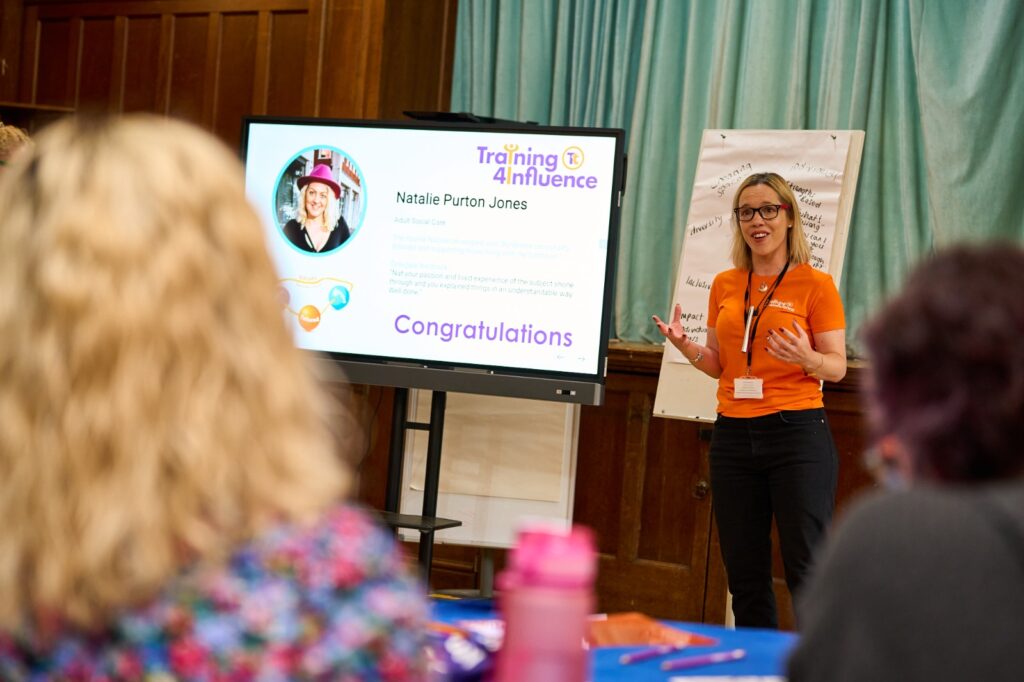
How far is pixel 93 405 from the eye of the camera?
34.0 inches

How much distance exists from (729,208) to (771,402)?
3.98ft

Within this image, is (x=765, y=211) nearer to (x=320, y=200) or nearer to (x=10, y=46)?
(x=320, y=200)

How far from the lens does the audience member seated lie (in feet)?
3.14

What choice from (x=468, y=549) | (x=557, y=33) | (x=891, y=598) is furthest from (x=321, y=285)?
(x=891, y=598)

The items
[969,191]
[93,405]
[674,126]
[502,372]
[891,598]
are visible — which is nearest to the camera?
[93,405]

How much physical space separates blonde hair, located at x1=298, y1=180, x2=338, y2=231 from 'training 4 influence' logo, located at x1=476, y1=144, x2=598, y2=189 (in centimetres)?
46

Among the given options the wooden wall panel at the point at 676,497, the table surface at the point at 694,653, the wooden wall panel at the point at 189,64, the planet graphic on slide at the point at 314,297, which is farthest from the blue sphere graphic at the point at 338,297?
the wooden wall panel at the point at 189,64

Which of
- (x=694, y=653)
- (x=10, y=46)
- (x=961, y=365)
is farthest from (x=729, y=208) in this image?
(x=10, y=46)

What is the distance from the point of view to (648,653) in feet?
4.80

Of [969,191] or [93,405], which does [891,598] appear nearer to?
[93,405]

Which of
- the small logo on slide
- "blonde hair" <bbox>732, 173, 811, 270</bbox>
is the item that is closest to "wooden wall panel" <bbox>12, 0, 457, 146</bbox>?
the small logo on slide

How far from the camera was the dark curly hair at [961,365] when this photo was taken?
3.35ft

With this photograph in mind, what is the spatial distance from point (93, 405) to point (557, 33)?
4235 millimetres

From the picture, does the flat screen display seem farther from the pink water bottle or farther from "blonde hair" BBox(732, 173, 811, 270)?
the pink water bottle
